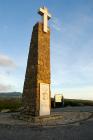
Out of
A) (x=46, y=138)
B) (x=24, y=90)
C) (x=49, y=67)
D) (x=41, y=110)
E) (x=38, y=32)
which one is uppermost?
(x=38, y=32)

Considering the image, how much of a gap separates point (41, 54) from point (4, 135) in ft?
16.9

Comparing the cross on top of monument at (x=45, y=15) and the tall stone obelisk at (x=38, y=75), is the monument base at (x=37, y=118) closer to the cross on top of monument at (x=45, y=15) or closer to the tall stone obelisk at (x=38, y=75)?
the tall stone obelisk at (x=38, y=75)

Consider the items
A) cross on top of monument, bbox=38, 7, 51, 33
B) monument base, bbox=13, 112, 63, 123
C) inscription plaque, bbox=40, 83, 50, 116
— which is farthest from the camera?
cross on top of monument, bbox=38, 7, 51, 33

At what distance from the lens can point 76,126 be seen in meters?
10.3

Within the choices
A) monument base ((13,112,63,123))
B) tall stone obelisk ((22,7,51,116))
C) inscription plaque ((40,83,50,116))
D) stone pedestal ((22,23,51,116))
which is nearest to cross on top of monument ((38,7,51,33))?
tall stone obelisk ((22,7,51,116))

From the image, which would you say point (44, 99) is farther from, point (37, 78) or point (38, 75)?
point (38, 75)

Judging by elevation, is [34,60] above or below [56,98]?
above

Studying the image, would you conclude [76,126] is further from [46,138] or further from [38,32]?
[38,32]

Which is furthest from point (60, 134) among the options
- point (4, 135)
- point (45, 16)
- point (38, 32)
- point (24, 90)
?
point (45, 16)

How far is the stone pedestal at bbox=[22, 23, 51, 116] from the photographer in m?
13.1

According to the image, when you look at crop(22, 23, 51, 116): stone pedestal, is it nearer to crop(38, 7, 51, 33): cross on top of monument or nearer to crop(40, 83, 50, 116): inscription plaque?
crop(40, 83, 50, 116): inscription plaque

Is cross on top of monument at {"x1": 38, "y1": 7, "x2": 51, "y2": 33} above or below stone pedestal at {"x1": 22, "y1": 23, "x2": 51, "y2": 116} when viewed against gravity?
above

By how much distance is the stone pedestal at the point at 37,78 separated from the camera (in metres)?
13.1

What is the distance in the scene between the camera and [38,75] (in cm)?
1324
